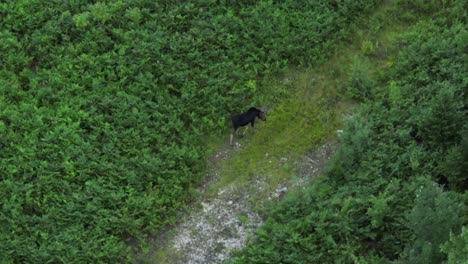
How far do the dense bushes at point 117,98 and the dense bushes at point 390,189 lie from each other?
3553 mm

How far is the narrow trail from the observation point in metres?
15.7

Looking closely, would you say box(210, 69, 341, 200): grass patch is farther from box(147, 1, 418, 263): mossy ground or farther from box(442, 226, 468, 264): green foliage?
box(442, 226, 468, 264): green foliage

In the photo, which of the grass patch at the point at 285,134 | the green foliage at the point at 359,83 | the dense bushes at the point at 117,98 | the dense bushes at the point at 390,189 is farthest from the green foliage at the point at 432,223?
the dense bushes at the point at 117,98

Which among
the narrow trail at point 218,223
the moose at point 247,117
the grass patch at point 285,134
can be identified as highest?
the moose at point 247,117

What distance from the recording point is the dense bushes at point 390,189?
1306 cm

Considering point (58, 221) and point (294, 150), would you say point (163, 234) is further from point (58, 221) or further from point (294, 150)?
point (294, 150)

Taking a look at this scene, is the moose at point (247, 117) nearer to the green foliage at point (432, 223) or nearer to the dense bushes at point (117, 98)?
the dense bushes at point (117, 98)

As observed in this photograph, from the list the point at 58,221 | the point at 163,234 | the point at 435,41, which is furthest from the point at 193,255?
the point at 435,41

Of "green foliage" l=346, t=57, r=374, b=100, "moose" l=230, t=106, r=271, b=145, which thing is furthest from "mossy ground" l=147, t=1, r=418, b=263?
"moose" l=230, t=106, r=271, b=145

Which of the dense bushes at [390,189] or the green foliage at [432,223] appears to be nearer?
the green foliage at [432,223]

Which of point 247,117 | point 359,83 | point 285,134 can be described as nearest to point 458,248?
point 285,134

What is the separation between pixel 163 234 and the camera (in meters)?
16.2

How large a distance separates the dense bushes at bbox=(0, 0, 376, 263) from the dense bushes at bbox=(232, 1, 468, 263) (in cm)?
355

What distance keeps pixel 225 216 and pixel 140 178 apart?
9.08ft
